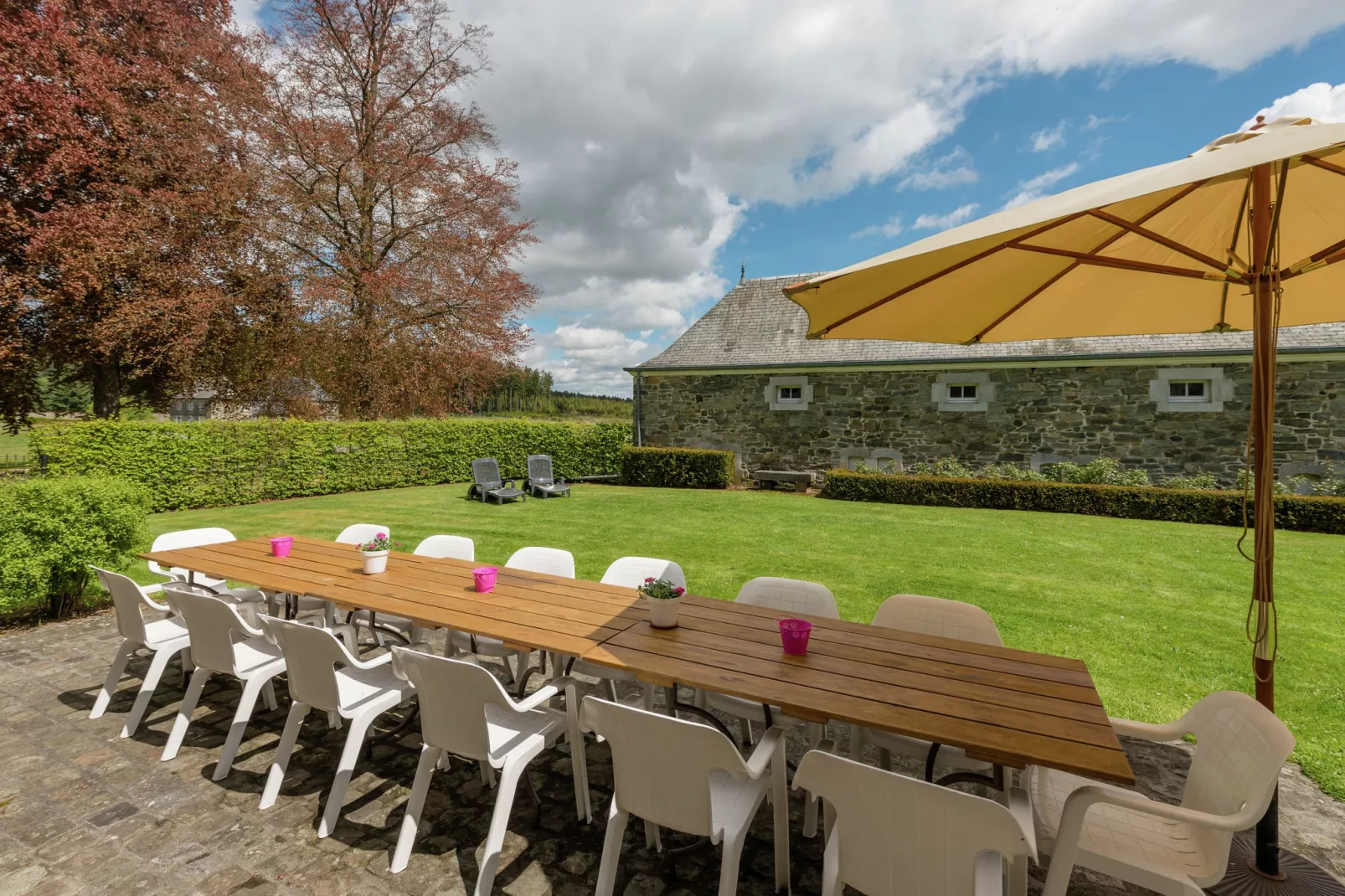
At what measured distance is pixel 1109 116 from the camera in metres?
5.24

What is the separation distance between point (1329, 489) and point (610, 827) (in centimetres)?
1393

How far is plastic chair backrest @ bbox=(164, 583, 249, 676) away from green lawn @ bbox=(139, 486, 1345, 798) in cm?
370

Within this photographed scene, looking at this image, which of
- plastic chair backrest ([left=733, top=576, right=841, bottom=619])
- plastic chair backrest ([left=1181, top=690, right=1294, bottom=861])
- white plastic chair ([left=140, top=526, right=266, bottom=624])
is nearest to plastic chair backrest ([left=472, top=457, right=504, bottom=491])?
white plastic chair ([left=140, top=526, right=266, bottom=624])

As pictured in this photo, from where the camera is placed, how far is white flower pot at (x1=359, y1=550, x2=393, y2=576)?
341cm

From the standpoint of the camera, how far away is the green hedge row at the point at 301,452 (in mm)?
9273

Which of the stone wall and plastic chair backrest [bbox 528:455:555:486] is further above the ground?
the stone wall

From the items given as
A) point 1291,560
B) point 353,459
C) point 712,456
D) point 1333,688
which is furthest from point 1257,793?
point 353,459

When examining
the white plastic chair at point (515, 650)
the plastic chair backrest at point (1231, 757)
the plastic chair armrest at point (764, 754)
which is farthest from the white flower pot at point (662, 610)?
the plastic chair backrest at point (1231, 757)

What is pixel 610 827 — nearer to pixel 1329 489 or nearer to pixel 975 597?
pixel 975 597

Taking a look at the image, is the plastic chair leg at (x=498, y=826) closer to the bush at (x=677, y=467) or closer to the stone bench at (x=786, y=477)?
the bush at (x=677, y=467)

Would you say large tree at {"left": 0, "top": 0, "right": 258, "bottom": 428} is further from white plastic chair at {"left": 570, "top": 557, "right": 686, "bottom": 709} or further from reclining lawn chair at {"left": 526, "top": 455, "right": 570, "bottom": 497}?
white plastic chair at {"left": 570, "top": 557, "right": 686, "bottom": 709}

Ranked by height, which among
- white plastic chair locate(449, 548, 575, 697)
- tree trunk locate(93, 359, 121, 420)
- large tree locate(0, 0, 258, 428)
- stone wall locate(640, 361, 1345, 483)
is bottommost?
white plastic chair locate(449, 548, 575, 697)

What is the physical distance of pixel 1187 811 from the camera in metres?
1.52

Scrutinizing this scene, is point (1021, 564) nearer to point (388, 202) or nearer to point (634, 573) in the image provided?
point (634, 573)
